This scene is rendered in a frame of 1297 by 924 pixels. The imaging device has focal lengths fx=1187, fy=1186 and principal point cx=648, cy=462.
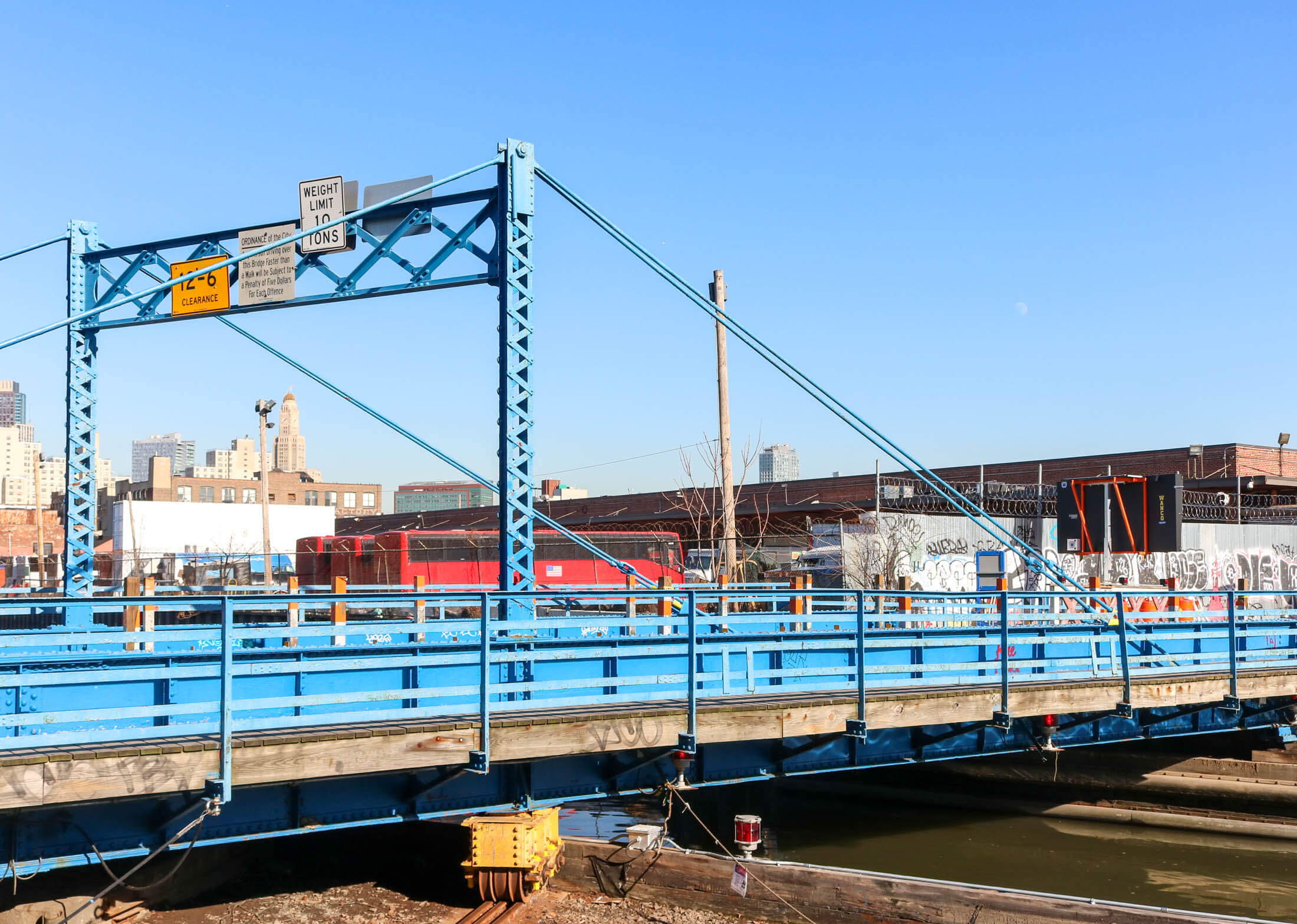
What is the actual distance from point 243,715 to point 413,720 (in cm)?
197

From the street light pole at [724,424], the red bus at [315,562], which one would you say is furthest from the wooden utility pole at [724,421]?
the red bus at [315,562]

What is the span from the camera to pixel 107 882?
1229 centimetres

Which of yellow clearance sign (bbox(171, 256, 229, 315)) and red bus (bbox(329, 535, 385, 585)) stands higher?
yellow clearance sign (bbox(171, 256, 229, 315))

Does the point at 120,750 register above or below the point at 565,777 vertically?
above

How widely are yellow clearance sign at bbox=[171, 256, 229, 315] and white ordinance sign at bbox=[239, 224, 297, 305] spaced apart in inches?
9.6

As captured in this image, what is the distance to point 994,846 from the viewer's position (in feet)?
57.2

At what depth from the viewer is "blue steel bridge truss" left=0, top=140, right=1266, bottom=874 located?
9.23 meters

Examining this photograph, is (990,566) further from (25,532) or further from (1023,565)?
(25,532)

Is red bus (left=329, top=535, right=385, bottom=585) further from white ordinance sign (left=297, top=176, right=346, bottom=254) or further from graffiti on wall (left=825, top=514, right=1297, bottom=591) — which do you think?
white ordinance sign (left=297, top=176, right=346, bottom=254)

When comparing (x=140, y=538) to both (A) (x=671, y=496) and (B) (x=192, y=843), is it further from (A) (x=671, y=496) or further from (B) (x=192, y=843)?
(B) (x=192, y=843)

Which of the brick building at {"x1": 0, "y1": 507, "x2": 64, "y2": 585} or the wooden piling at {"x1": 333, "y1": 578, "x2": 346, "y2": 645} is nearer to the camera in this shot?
the wooden piling at {"x1": 333, "y1": 578, "x2": 346, "y2": 645}

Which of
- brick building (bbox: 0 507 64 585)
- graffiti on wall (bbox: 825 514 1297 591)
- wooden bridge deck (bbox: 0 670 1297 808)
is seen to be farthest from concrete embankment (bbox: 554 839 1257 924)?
brick building (bbox: 0 507 64 585)

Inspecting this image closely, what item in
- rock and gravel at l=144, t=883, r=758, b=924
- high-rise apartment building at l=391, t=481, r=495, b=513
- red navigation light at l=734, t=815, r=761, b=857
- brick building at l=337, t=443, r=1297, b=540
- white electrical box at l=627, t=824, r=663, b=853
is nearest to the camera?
rock and gravel at l=144, t=883, r=758, b=924

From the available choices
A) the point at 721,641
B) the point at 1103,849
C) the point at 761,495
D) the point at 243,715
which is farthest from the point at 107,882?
the point at 761,495
